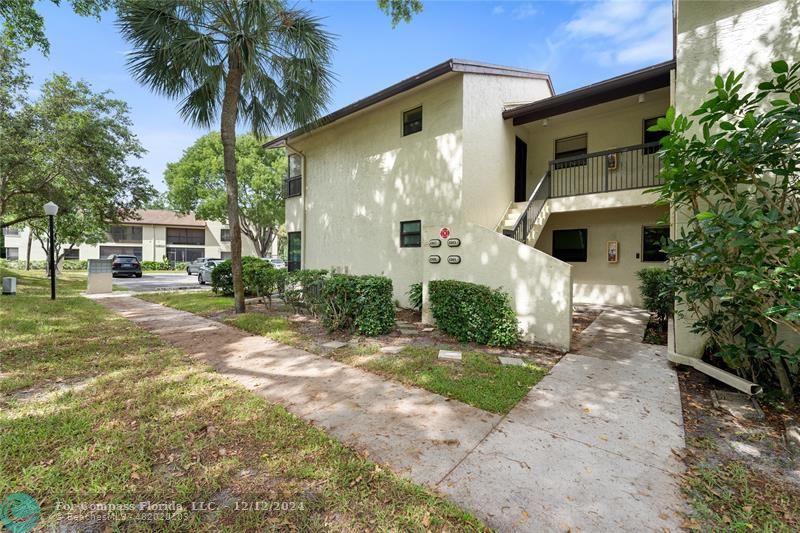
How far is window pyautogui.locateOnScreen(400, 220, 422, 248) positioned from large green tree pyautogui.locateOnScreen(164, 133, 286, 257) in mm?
16207

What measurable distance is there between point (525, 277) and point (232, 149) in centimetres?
769

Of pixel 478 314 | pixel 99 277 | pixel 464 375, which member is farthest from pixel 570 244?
pixel 99 277

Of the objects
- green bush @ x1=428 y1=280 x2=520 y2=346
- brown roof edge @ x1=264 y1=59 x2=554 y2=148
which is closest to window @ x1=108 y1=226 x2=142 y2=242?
brown roof edge @ x1=264 y1=59 x2=554 y2=148

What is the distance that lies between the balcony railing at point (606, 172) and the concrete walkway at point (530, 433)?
19.5ft

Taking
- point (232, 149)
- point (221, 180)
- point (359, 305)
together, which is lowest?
point (359, 305)

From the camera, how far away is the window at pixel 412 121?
9.47 m

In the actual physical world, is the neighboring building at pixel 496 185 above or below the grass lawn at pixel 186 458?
above

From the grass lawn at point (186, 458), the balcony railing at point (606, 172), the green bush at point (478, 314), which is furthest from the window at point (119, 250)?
the balcony railing at point (606, 172)

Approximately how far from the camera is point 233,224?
8523mm

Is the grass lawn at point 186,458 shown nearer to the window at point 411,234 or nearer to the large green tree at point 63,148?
the window at point 411,234

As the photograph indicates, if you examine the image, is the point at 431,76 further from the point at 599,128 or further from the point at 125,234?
the point at 125,234

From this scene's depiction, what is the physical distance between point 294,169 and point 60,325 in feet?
29.9

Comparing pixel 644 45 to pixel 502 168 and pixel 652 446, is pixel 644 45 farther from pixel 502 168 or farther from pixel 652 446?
pixel 652 446

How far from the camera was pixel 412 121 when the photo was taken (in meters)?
9.66
